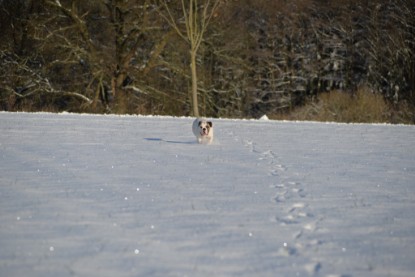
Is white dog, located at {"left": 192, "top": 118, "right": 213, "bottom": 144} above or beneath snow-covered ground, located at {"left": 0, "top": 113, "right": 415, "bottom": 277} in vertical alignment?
above

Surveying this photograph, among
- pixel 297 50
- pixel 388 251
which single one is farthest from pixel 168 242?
pixel 297 50

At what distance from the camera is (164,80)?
3172 centimetres

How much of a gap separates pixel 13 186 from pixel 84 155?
326cm

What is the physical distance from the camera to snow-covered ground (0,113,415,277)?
455cm

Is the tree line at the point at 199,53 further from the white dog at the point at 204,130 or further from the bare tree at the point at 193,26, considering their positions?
the white dog at the point at 204,130

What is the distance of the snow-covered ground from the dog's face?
501mm

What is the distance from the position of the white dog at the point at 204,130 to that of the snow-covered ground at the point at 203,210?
511 millimetres

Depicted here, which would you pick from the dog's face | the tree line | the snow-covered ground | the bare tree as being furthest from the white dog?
the tree line

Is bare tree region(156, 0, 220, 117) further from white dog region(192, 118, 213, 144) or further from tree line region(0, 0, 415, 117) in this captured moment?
white dog region(192, 118, 213, 144)

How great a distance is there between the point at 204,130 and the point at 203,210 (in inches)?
259

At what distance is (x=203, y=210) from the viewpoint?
621 cm

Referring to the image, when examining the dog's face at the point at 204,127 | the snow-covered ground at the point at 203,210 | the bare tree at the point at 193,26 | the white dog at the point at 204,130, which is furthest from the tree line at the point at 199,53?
the snow-covered ground at the point at 203,210

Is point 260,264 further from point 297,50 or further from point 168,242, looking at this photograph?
point 297,50

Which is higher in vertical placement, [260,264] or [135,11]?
[135,11]
